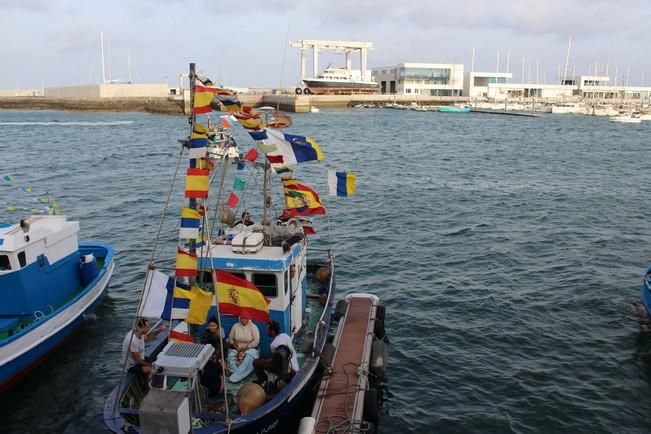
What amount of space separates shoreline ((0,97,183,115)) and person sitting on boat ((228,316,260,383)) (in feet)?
405

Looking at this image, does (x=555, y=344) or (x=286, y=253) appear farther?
(x=555, y=344)

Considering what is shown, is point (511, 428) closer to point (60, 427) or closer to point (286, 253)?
point (286, 253)

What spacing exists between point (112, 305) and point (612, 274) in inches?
774

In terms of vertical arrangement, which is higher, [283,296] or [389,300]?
[283,296]

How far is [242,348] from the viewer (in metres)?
12.6

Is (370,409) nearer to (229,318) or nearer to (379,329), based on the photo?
(229,318)

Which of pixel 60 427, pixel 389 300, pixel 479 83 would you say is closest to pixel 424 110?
pixel 479 83

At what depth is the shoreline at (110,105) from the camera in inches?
5236

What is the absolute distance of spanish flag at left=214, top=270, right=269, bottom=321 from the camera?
11.1 meters

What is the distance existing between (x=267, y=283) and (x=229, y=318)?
1253 millimetres

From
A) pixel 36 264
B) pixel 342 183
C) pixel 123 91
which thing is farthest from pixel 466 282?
pixel 123 91

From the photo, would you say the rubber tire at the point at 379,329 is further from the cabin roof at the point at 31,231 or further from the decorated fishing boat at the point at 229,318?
the cabin roof at the point at 31,231

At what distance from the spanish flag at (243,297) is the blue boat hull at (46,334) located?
746 cm

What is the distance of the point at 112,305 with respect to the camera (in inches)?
818
